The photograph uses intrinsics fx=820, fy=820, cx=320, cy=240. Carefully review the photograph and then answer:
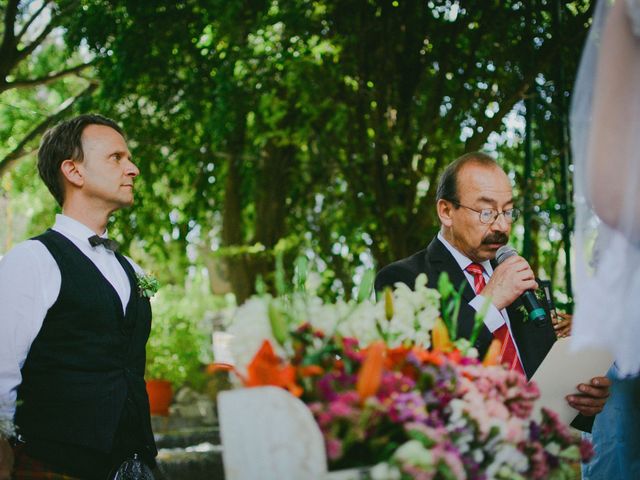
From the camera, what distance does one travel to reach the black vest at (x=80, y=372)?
2492 mm

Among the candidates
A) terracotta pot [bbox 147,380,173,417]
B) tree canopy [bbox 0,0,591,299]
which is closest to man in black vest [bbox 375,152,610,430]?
tree canopy [bbox 0,0,591,299]

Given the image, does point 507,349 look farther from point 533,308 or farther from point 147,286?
point 147,286

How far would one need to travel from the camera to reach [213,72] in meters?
7.05

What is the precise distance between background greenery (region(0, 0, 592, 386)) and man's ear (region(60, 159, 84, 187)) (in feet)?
5.05

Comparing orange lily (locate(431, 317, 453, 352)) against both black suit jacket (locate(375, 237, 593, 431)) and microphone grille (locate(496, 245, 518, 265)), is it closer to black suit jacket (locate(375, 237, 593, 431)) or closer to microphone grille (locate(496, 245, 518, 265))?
black suit jacket (locate(375, 237, 593, 431))

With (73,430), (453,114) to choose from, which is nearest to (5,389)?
(73,430)

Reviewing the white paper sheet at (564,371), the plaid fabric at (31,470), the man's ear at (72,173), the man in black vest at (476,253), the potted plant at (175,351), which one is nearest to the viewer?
the white paper sheet at (564,371)

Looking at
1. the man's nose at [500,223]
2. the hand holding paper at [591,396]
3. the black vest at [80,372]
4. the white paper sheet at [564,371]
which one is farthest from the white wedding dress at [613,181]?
the black vest at [80,372]

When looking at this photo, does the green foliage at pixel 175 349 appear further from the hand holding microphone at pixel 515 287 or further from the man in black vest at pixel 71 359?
the hand holding microphone at pixel 515 287

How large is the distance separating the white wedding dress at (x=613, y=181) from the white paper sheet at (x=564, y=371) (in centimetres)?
19

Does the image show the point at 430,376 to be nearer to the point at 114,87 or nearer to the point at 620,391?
the point at 620,391

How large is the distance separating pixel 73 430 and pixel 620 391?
1874 millimetres

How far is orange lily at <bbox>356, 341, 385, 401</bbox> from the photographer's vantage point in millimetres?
1491

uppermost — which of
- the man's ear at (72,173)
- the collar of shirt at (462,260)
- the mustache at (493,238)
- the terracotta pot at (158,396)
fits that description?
the man's ear at (72,173)
